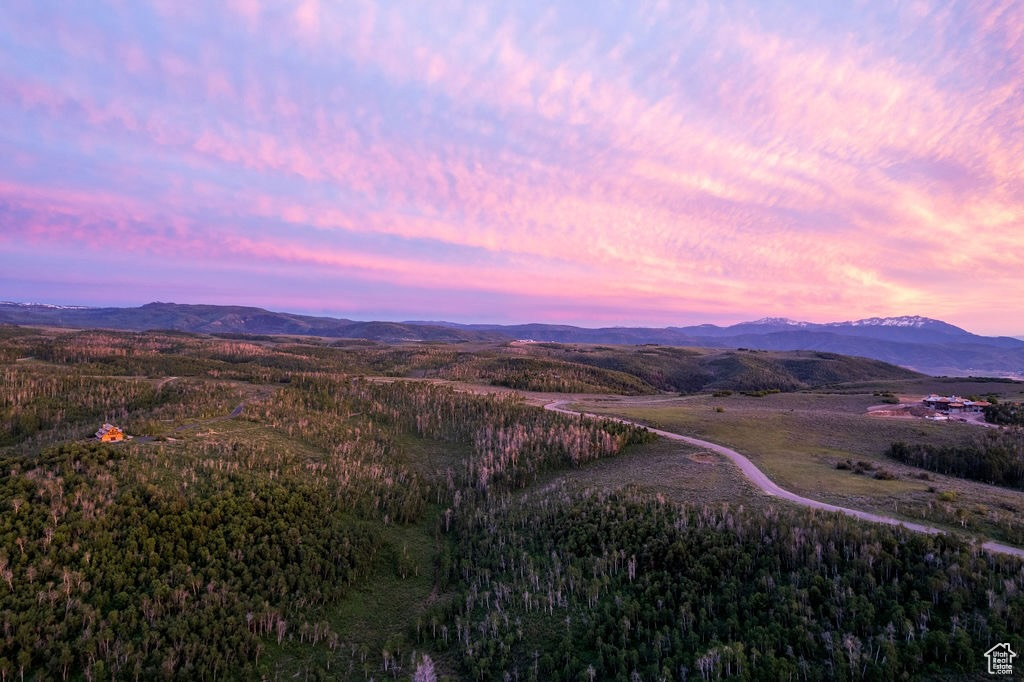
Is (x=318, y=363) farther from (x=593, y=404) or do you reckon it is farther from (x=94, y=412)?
(x=593, y=404)

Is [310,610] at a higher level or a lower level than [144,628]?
lower

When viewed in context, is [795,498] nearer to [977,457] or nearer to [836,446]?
[836,446]

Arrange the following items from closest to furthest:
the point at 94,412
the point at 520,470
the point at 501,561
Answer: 1. the point at 501,561
2. the point at 520,470
3. the point at 94,412

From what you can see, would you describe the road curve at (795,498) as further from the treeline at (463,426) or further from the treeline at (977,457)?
the treeline at (977,457)

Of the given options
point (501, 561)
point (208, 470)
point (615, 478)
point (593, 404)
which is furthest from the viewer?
point (593, 404)

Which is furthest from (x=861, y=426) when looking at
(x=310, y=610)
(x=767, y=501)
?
(x=310, y=610)

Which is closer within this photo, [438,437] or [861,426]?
[861,426]
